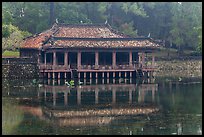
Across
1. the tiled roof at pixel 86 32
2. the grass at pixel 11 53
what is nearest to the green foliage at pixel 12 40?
the grass at pixel 11 53

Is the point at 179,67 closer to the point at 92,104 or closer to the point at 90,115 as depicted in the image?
the point at 92,104

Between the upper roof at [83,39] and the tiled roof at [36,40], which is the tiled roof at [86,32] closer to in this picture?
the upper roof at [83,39]

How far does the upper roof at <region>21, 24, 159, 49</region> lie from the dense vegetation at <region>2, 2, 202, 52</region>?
951 cm

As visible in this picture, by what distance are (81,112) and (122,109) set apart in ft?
10.5

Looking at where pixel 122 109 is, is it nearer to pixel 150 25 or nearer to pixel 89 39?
pixel 89 39

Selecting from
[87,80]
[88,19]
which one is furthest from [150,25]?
[87,80]

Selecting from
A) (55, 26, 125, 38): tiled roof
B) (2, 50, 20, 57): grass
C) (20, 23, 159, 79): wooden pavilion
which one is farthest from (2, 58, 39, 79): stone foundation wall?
(2, 50, 20, 57): grass

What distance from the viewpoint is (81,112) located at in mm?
37094

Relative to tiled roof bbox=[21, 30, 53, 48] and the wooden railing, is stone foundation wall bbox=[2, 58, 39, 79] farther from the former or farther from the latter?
tiled roof bbox=[21, 30, 53, 48]

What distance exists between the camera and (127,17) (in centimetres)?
9719

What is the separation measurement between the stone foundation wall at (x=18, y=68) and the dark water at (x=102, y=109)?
664 cm

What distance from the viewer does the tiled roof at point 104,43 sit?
6400 centimetres

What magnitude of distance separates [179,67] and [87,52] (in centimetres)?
1873

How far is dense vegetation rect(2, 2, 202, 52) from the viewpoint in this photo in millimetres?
86688
